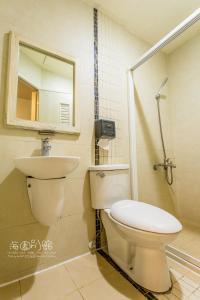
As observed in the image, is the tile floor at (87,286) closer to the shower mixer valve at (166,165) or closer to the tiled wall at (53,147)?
the tiled wall at (53,147)

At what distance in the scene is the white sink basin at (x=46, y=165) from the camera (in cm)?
81

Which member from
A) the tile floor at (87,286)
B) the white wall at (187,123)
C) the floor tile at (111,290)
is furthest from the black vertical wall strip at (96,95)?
the white wall at (187,123)

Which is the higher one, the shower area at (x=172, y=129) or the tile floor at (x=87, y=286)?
the shower area at (x=172, y=129)

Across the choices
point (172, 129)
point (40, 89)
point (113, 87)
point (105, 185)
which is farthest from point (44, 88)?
point (172, 129)

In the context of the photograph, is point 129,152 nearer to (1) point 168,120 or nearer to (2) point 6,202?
(1) point 168,120

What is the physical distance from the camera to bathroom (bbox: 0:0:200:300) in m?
0.92

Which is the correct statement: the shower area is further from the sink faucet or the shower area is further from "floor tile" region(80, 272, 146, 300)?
the sink faucet

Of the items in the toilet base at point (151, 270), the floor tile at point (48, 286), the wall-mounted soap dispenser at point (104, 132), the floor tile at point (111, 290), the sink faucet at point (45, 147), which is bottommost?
the floor tile at point (48, 286)

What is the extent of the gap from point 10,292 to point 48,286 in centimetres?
20

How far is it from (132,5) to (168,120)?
123cm

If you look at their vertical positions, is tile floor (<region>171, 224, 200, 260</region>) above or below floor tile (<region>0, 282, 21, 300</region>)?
above

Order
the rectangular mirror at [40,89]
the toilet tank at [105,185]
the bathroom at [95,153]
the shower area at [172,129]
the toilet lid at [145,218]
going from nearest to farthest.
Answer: the toilet lid at [145,218], the bathroom at [95,153], the rectangular mirror at [40,89], the toilet tank at [105,185], the shower area at [172,129]

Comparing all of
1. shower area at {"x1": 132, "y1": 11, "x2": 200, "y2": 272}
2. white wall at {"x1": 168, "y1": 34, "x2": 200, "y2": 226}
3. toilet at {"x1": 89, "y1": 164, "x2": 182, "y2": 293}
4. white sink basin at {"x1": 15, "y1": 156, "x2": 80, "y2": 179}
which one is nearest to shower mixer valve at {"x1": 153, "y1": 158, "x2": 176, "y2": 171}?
shower area at {"x1": 132, "y1": 11, "x2": 200, "y2": 272}

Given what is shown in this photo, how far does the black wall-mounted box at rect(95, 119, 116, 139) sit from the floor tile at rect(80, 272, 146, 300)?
967mm
